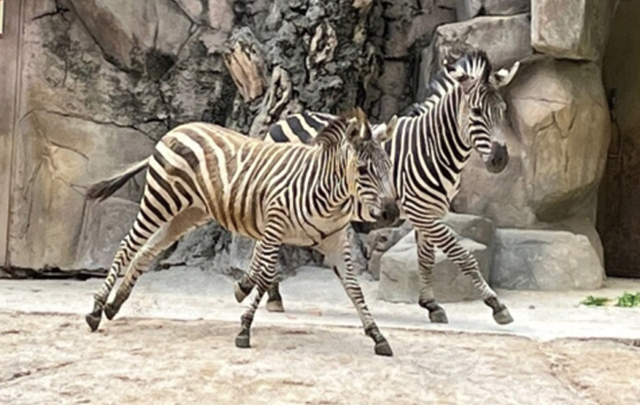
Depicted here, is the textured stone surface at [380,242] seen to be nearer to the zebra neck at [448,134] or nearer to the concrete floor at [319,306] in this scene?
the concrete floor at [319,306]

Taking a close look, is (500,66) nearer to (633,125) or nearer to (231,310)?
(633,125)

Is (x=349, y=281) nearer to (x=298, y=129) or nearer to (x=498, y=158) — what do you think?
(x=498, y=158)

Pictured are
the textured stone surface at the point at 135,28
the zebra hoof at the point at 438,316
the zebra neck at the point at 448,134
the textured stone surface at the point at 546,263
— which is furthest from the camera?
the textured stone surface at the point at 135,28

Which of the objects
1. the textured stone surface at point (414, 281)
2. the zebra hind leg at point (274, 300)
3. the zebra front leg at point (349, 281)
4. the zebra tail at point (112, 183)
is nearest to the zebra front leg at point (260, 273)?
the zebra front leg at point (349, 281)

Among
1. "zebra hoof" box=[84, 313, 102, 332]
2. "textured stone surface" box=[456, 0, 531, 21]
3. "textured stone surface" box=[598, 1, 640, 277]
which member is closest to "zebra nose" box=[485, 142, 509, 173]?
"zebra hoof" box=[84, 313, 102, 332]

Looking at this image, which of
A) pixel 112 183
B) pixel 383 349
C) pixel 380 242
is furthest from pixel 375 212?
pixel 380 242

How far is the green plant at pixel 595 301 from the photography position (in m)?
5.71

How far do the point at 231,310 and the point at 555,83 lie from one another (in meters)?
3.41

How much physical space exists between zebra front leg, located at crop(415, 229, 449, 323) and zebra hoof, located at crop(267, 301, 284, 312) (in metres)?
0.92

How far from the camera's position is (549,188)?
22.4ft

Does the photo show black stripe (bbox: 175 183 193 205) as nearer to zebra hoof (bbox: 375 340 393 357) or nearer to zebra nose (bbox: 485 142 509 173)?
zebra hoof (bbox: 375 340 393 357)

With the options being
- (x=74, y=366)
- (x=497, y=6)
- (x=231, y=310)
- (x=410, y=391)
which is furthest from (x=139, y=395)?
(x=497, y=6)

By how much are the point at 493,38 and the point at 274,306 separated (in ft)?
10.4

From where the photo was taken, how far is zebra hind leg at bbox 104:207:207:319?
14.5 feet
